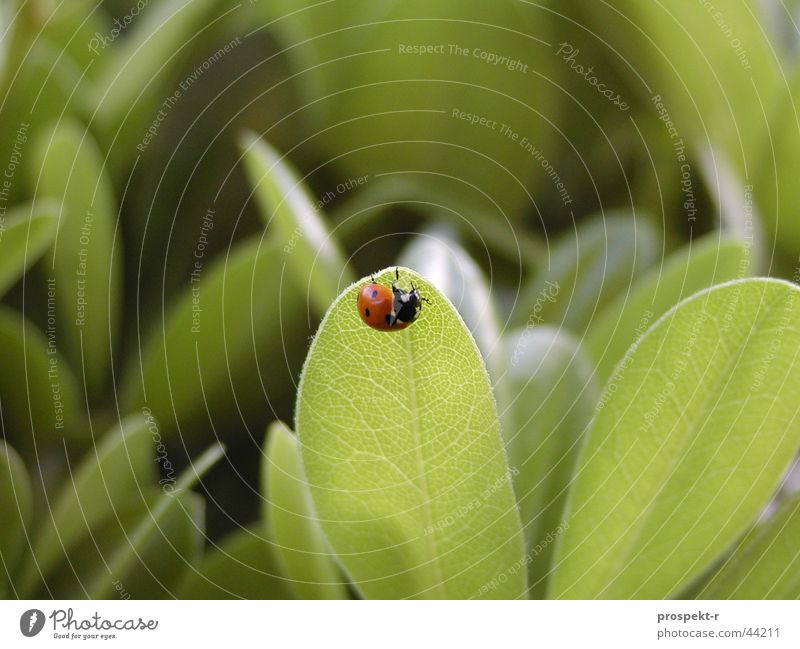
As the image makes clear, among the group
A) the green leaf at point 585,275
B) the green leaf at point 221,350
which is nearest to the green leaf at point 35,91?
the green leaf at point 221,350

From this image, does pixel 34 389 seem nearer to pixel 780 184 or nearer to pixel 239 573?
pixel 239 573

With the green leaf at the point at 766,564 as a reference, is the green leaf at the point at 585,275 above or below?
above

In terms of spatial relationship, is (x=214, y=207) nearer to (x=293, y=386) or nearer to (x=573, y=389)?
(x=293, y=386)

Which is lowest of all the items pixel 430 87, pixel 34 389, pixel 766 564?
pixel 766 564

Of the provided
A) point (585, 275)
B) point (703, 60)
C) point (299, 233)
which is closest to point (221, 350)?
point (299, 233)

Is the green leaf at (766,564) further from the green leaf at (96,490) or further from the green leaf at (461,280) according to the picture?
the green leaf at (96,490)

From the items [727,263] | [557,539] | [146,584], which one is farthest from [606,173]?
[146,584]

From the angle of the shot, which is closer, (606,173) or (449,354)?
(449,354)
